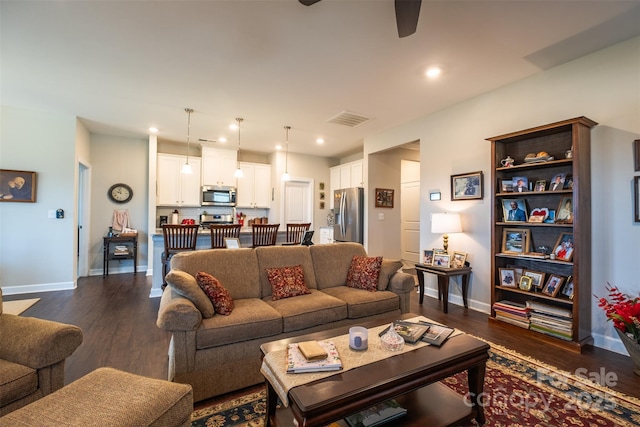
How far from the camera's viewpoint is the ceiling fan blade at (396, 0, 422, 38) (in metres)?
1.59

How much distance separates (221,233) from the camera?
3.95 meters

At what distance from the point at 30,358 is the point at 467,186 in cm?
415

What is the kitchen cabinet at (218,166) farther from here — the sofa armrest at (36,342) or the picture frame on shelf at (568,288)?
the picture frame on shelf at (568,288)

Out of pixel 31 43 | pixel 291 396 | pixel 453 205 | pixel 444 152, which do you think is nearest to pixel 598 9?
pixel 444 152

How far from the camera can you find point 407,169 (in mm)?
6805

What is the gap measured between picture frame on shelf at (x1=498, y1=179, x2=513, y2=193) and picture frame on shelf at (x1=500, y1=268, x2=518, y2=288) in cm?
87

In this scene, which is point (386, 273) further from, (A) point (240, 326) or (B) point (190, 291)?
(B) point (190, 291)

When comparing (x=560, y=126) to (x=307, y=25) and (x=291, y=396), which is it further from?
(x=291, y=396)

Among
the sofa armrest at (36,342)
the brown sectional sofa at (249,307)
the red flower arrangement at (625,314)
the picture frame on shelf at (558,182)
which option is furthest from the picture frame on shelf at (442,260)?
the sofa armrest at (36,342)

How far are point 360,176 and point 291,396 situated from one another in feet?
17.0

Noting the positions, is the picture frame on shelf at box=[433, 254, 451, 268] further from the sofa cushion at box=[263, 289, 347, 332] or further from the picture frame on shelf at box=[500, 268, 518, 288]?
the sofa cushion at box=[263, 289, 347, 332]

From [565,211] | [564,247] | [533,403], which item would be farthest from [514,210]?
[533,403]

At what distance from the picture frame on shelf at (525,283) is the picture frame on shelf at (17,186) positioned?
6.49 meters

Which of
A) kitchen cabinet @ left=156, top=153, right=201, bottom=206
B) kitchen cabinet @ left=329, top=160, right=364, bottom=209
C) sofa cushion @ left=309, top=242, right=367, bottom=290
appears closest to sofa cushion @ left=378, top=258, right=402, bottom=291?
sofa cushion @ left=309, top=242, right=367, bottom=290
